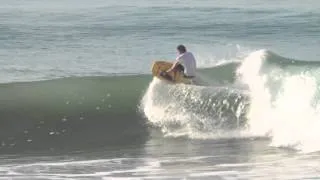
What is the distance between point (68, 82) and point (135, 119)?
4.43 meters

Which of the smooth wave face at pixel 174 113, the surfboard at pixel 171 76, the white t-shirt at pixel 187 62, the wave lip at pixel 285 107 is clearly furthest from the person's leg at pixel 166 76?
the wave lip at pixel 285 107

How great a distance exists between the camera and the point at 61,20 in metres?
43.3

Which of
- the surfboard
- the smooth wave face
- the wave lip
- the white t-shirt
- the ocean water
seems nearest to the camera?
the ocean water

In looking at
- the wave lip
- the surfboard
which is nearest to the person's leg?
the surfboard

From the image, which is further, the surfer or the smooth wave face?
the surfer

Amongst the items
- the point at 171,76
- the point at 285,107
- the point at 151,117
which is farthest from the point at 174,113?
the point at 285,107

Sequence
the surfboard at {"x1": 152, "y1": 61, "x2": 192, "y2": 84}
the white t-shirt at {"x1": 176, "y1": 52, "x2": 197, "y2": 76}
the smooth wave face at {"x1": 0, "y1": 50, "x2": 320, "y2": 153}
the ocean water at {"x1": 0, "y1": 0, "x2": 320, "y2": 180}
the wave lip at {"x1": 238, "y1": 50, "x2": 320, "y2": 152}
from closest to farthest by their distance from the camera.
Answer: the ocean water at {"x1": 0, "y1": 0, "x2": 320, "y2": 180} < the wave lip at {"x1": 238, "y1": 50, "x2": 320, "y2": 152} < the smooth wave face at {"x1": 0, "y1": 50, "x2": 320, "y2": 153} < the surfboard at {"x1": 152, "y1": 61, "x2": 192, "y2": 84} < the white t-shirt at {"x1": 176, "y1": 52, "x2": 197, "y2": 76}

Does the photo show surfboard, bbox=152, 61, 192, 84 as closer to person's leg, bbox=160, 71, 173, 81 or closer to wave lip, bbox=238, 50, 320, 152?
person's leg, bbox=160, 71, 173, 81

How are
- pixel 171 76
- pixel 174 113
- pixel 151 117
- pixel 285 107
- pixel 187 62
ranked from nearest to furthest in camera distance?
1. pixel 285 107
2. pixel 174 113
3. pixel 151 117
4. pixel 171 76
5. pixel 187 62

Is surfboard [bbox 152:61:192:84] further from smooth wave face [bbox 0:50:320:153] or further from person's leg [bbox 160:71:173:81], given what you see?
smooth wave face [bbox 0:50:320:153]

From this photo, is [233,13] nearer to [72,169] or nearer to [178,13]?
[178,13]

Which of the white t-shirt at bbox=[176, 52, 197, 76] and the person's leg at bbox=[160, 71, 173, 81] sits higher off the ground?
the white t-shirt at bbox=[176, 52, 197, 76]

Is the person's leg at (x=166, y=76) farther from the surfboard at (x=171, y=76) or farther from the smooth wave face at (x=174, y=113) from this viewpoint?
the smooth wave face at (x=174, y=113)

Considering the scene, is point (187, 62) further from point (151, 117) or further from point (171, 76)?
point (151, 117)
